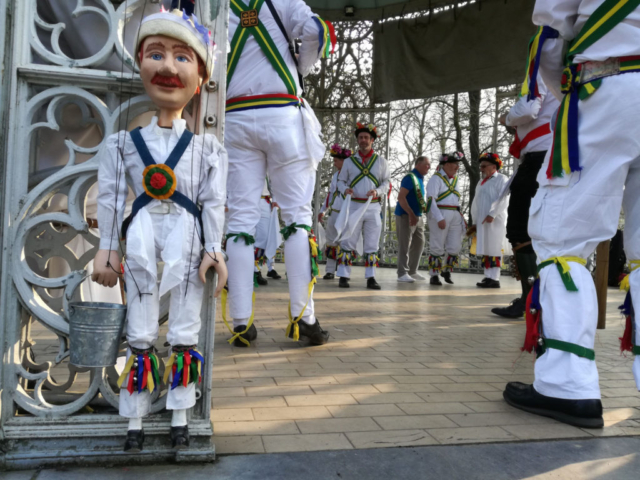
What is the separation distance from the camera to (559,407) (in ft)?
7.12

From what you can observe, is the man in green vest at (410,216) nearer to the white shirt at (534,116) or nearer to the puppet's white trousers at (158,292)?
the white shirt at (534,116)

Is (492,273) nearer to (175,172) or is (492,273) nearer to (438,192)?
(438,192)

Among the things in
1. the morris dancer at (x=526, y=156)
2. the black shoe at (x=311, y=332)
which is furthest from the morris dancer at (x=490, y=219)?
the black shoe at (x=311, y=332)

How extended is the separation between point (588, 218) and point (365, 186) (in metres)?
5.91

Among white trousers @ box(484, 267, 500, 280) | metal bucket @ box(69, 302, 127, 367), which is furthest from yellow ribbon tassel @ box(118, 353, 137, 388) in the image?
white trousers @ box(484, 267, 500, 280)

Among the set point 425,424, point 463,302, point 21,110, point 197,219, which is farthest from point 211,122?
point 463,302

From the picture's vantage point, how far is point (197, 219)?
1771 millimetres

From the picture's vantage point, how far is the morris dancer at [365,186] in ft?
25.8

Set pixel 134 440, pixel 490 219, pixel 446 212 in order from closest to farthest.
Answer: pixel 134 440
pixel 490 219
pixel 446 212

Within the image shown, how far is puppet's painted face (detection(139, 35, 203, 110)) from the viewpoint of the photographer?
170 cm

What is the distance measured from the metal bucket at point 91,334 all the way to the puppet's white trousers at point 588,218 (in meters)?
1.63

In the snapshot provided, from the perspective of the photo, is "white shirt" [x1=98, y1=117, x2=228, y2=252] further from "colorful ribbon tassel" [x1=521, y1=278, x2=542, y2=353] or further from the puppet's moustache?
"colorful ribbon tassel" [x1=521, y1=278, x2=542, y2=353]

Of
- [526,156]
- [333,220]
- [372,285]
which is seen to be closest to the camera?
[526,156]

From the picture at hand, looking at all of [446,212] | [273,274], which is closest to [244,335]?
[273,274]
